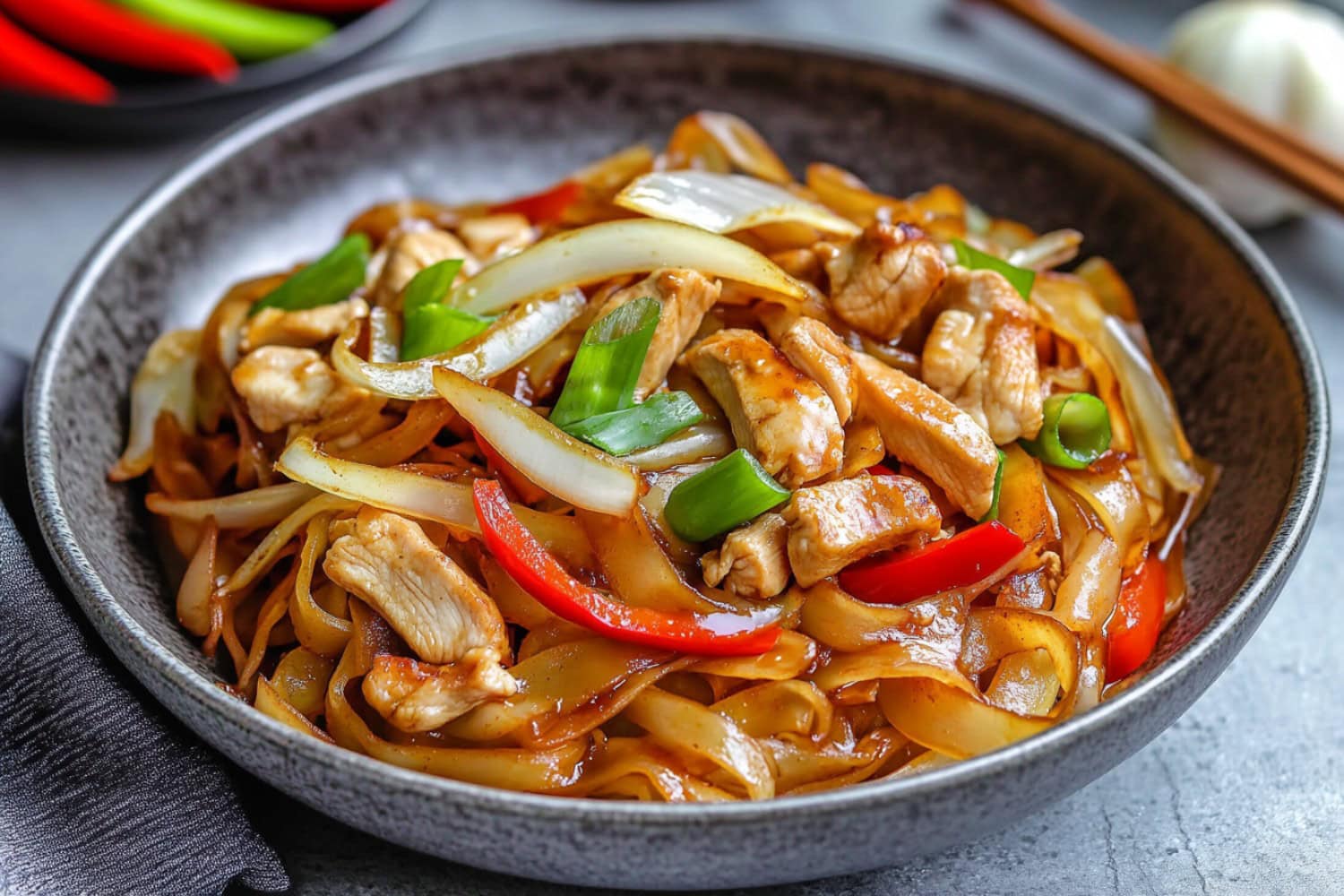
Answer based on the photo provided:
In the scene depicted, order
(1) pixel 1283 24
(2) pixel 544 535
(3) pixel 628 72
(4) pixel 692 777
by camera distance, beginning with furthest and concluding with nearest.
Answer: (1) pixel 1283 24 → (3) pixel 628 72 → (2) pixel 544 535 → (4) pixel 692 777

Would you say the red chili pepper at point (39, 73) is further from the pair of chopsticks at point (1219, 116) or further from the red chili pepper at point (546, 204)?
the pair of chopsticks at point (1219, 116)

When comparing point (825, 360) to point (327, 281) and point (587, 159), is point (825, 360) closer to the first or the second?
point (327, 281)

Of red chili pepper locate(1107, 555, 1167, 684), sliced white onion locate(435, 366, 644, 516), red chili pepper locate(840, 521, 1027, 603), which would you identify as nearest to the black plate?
sliced white onion locate(435, 366, 644, 516)

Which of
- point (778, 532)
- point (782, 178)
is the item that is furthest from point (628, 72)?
point (778, 532)

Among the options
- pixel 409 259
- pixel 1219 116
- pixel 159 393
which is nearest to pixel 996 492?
pixel 409 259

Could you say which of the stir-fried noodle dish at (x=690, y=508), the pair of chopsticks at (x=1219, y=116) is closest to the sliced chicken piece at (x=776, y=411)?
the stir-fried noodle dish at (x=690, y=508)

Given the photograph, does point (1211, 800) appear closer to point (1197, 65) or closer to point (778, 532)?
point (778, 532)

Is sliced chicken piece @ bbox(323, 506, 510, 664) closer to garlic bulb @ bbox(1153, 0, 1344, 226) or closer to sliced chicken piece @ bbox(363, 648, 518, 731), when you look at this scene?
sliced chicken piece @ bbox(363, 648, 518, 731)
